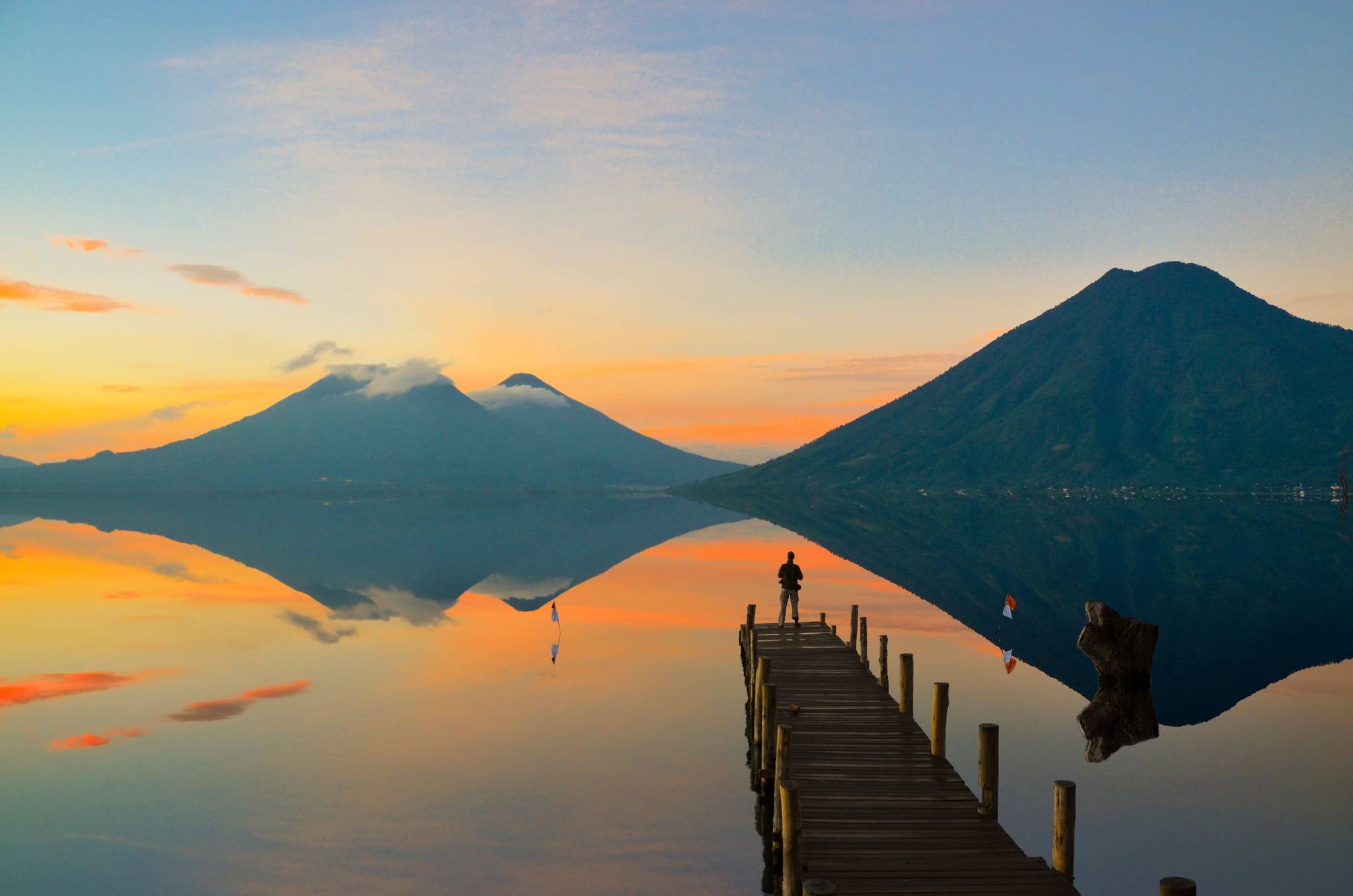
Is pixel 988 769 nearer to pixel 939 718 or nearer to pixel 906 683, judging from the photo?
pixel 939 718

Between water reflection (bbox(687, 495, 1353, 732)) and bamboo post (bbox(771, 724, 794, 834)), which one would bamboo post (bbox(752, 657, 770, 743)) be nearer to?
bamboo post (bbox(771, 724, 794, 834))

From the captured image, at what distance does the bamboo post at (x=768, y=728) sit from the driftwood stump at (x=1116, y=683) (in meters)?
8.54

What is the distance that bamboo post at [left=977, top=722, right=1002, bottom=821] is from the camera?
59.1 ft

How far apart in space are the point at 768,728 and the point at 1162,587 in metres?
46.2

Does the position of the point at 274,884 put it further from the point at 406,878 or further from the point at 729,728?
the point at 729,728

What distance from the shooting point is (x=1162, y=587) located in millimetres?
61219

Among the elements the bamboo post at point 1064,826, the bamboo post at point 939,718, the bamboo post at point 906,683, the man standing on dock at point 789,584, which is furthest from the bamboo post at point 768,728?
the man standing on dock at point 789,584

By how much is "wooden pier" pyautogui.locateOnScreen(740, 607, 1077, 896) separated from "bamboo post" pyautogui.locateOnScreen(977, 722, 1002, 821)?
3cm

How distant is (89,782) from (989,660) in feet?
95.0

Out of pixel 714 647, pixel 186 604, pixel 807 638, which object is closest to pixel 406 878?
pixel 807 638

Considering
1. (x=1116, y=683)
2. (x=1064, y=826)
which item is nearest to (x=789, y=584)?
(x=1116, y=683)

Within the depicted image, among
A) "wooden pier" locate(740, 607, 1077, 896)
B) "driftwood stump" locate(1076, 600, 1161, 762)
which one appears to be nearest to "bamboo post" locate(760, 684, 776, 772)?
"wooden pier" locate(740, 607, 1077, 896)

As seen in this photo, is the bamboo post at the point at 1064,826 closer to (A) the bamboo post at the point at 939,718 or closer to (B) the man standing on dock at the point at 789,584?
(A) the bamboo post at the point at 939,718

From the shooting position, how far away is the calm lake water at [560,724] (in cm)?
1991
